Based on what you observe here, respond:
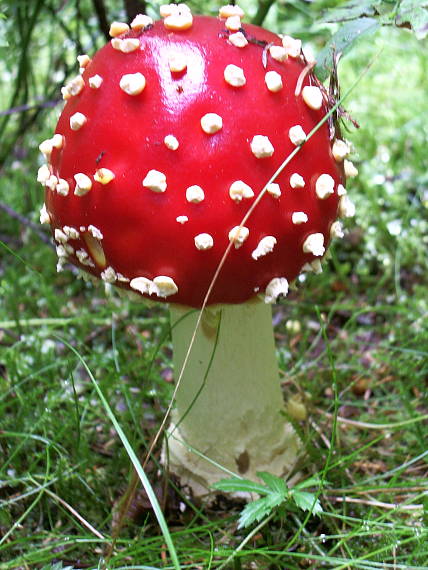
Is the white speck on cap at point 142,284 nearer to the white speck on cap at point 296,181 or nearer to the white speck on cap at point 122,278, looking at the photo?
the white speck on cap at point 122,278

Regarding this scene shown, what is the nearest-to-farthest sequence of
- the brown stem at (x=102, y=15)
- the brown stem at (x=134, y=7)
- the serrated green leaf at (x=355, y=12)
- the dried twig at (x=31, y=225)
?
the serrated green leaf at (x=355, y=12) < the brown stem at (x=134, y=7) < the brown stem at (x=102, y=15) < the dried twig at (x=31, y=225)

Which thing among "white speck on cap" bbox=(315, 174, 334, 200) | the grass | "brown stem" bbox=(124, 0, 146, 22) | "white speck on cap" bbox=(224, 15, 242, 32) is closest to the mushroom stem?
the grass

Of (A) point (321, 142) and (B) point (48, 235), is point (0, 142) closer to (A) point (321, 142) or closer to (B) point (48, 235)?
(B) point (48, 235)

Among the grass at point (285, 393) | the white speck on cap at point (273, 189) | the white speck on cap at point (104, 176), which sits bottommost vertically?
the grass at point (285, 393)

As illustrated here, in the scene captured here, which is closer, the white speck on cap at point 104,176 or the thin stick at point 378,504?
the white speck on cap at point 104,176

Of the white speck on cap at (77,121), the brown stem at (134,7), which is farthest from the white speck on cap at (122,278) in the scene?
the brown stem at (134,7)

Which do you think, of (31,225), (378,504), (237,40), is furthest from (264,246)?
(31,225)

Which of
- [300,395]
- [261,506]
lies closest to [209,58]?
[261,506]
